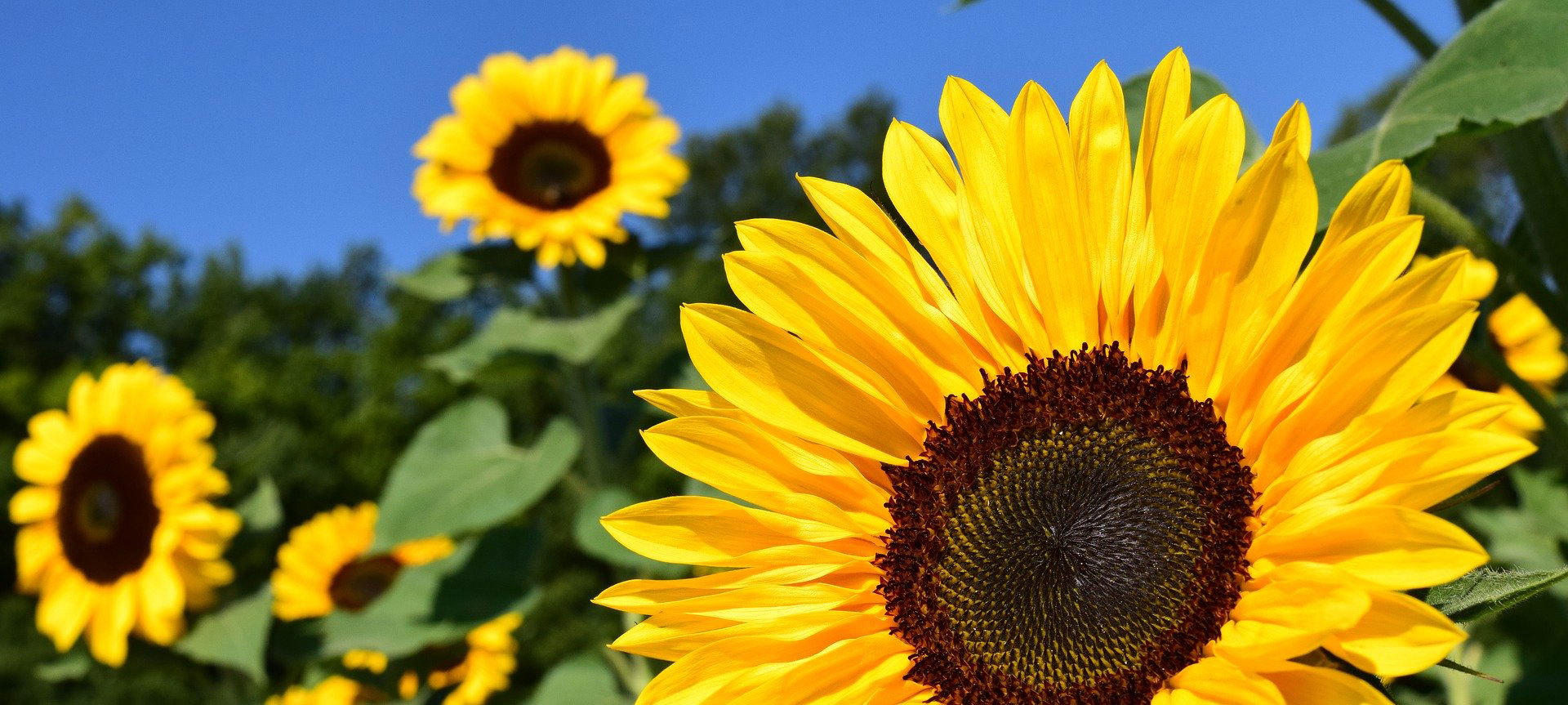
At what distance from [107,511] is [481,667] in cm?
140

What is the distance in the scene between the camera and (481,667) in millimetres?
4352

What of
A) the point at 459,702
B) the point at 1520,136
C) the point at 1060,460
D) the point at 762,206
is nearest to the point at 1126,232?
the point at 1060,460

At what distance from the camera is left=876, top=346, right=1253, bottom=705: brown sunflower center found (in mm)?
1104

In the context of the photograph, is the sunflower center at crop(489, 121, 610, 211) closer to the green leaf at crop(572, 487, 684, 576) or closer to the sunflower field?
the green leaf at crop(572, 487, 684, 576)

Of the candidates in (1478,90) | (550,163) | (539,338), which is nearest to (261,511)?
(539,338)

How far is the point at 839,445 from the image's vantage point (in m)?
1.21

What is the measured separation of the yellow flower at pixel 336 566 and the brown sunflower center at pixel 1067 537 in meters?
3.81

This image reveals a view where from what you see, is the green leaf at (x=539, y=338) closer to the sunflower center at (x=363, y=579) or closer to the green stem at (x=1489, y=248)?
the sunflower center at (x=363, y=579)

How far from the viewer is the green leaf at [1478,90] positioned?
1.36 m

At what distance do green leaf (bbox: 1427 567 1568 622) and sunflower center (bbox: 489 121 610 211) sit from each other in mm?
2922

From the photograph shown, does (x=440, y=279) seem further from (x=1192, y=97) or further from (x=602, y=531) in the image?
(x=1192, y=97)

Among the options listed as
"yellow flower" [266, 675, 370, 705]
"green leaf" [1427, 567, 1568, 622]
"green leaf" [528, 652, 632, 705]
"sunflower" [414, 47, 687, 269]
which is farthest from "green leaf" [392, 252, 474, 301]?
"green leaf" [1427, 567, 1568, 622]

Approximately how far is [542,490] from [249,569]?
64.7 inches

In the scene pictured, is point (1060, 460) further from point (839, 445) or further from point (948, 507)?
point (839, 445)
